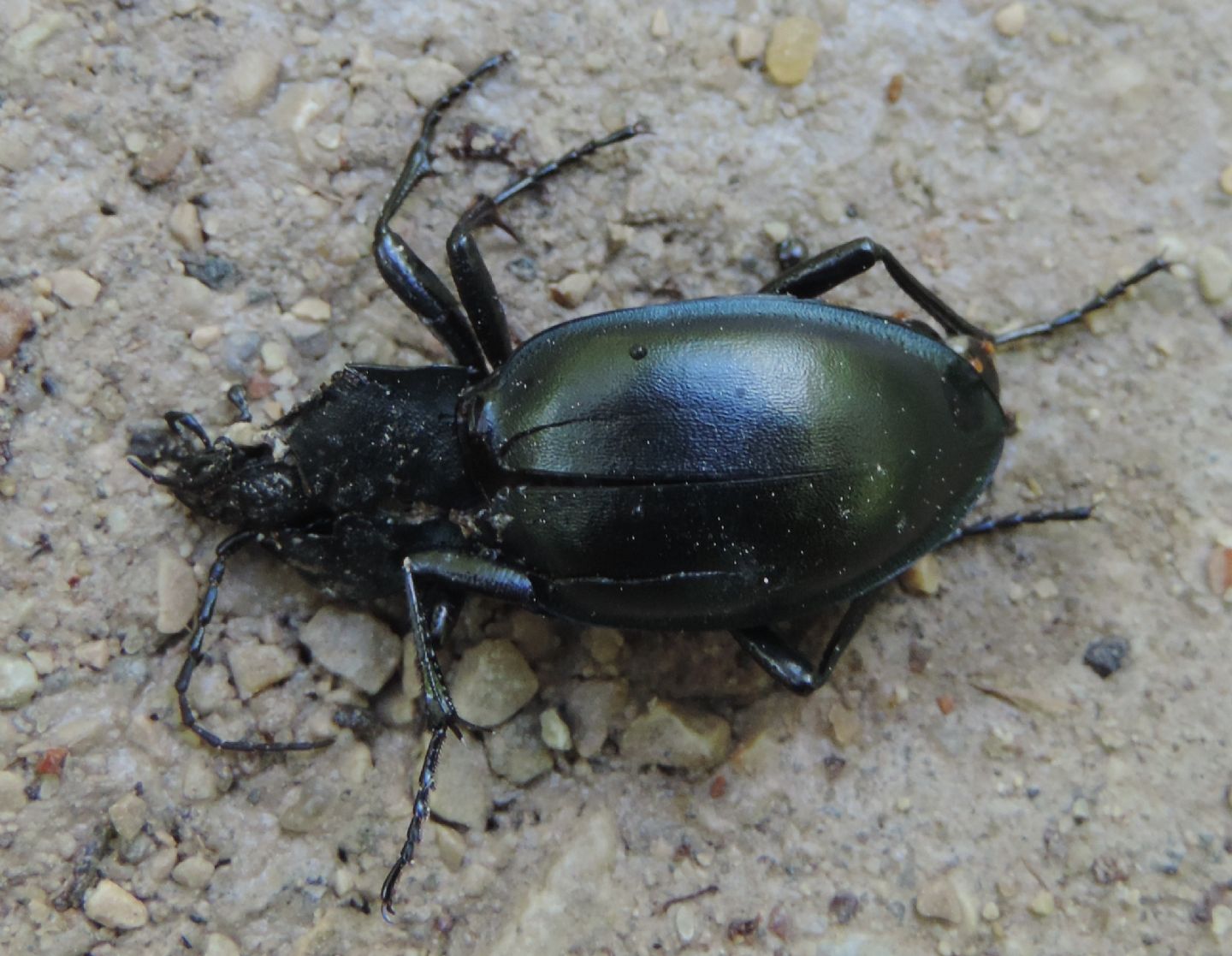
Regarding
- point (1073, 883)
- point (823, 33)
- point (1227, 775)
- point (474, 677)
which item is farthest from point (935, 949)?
point (823, 33)

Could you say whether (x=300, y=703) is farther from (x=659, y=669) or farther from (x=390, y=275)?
(x=390, y=275)

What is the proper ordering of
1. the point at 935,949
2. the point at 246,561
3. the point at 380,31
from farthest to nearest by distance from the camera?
1. the point at 380,31
2. the point at 246,561
3. the point at 935,949

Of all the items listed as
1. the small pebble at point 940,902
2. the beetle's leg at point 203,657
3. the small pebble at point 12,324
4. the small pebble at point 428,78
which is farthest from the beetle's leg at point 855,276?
the small pebble at point 12,324

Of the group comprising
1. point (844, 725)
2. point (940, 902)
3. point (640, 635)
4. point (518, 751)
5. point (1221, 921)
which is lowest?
point (1221, 921)

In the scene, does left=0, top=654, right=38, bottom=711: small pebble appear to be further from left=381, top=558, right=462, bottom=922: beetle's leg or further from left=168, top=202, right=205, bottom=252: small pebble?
left=168, top=202, right=205, bottom=252: small pebble

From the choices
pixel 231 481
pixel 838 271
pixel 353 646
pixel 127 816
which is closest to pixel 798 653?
pixel 838 271

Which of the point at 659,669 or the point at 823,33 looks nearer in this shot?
the point at 659,669

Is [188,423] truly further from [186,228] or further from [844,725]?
[844,725]
